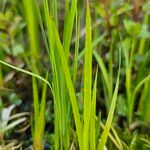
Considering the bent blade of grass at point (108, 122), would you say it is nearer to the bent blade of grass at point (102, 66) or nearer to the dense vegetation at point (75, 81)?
the dense vegetation at point (75, 81)

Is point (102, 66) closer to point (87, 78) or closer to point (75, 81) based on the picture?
point (75, 81)

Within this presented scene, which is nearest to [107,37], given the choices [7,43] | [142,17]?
[142,17]

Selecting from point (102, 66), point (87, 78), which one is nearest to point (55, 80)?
point (87, 78)

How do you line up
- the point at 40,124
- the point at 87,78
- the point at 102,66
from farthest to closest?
the point at 102,66 → the point at 40,124 → the point at 87,78

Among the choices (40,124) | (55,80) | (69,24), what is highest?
(69,24)

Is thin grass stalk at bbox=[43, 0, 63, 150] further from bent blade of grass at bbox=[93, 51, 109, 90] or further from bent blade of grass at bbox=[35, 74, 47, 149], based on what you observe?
bent blade of grass at bbox=[93, 51, 109, 90]

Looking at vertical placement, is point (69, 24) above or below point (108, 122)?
above

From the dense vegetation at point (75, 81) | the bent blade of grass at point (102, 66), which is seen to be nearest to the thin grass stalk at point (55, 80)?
the dense vegetation at point (75, 81)

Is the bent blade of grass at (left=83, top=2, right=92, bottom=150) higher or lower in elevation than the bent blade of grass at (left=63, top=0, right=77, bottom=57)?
lower

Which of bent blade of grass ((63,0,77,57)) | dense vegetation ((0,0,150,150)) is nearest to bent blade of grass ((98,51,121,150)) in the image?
dense vegetation ((0,0,150,150))

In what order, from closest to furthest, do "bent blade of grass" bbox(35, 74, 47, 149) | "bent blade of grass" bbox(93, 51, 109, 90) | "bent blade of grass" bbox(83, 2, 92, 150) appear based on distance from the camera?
"bent blade of grass" bbox(83, 2, 92, 150), "bent blade of grass" bbox(35, 74, 47, 149), "bent blade of grass" bbox(93, 51, 109, 90)
